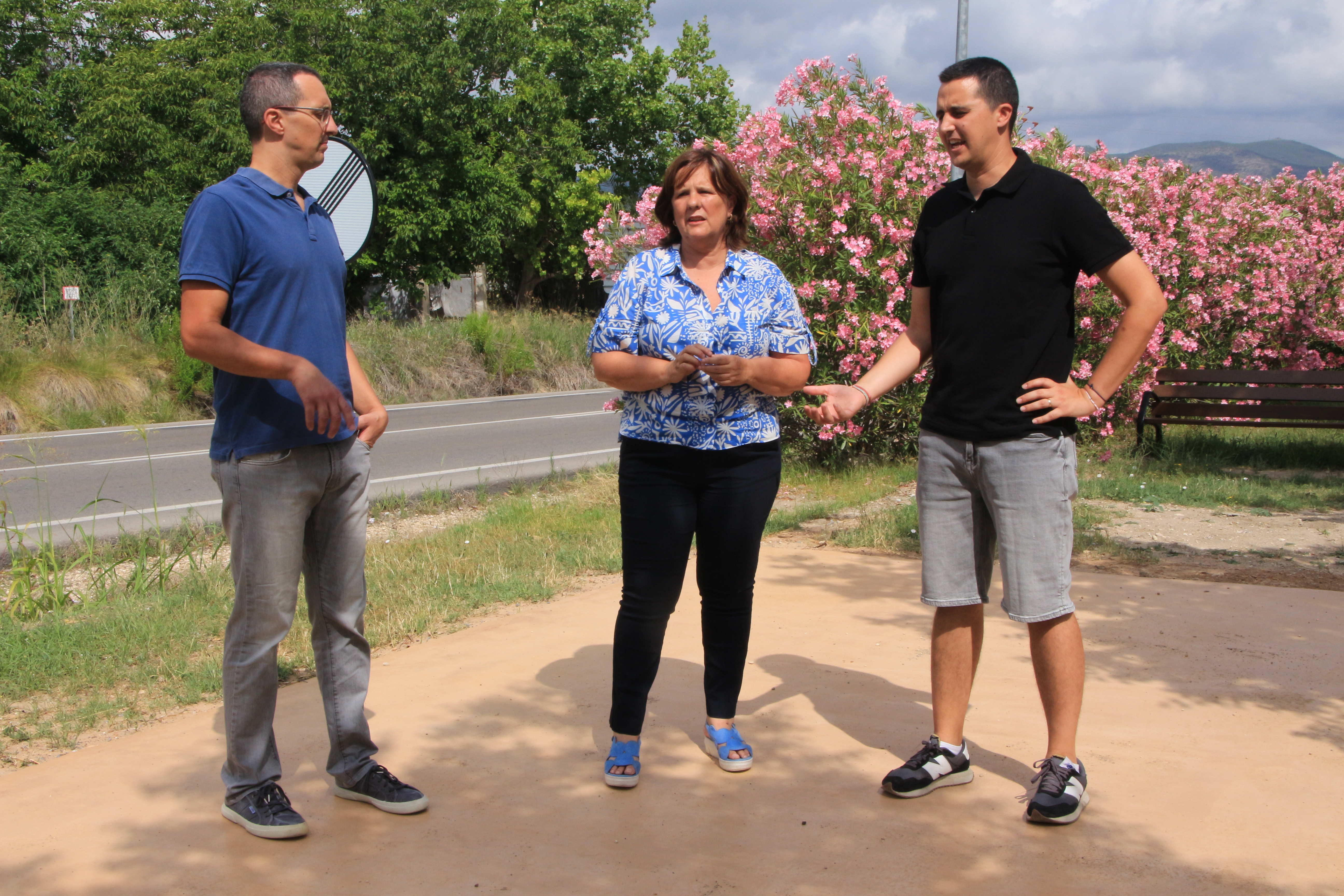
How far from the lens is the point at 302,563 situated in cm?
308

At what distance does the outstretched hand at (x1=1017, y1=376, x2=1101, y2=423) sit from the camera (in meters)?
2.95

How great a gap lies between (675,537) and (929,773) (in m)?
0.96

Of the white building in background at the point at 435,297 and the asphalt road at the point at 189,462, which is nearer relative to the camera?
the asphalt road at the point at 189,462

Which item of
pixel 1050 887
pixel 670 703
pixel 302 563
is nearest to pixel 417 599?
pixel 670 703

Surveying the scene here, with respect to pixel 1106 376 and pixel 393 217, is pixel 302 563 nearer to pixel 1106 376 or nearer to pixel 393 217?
pixel 1106 376

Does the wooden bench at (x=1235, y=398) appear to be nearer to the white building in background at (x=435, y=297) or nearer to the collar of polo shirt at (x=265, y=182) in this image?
the collar of polo shirt at (x=265, y=182)

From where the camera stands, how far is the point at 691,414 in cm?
320

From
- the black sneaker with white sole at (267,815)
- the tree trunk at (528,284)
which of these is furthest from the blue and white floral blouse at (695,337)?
the tree trunk at (528,284)

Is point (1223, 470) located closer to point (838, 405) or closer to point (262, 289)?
point (838, 405)

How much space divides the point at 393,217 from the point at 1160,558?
85.6 ft

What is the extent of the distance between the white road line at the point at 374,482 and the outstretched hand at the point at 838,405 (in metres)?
3.91

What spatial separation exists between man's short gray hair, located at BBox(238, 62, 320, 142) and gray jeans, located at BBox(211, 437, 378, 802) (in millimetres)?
849

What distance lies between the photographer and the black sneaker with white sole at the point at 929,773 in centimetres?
311

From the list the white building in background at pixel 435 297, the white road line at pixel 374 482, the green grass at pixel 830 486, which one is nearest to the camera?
the green grass at pixel 830 486
